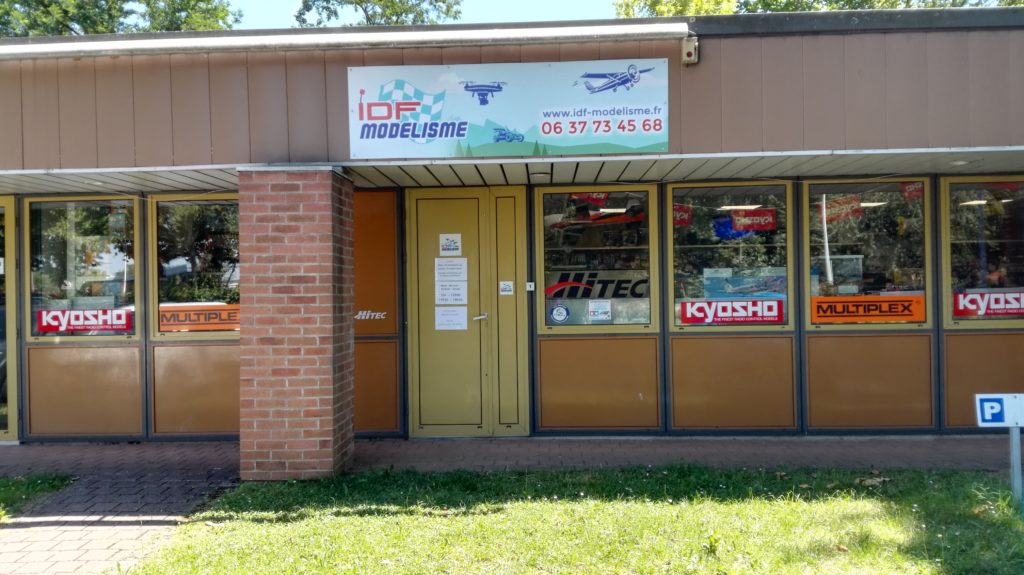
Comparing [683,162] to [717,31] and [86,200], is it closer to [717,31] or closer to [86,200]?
[717,31]

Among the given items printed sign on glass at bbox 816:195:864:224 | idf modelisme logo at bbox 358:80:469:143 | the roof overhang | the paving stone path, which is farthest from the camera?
printed sign on glass at bbox 816:195:864:224

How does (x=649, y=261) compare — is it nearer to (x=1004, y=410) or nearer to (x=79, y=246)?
(x=1004, y=410)

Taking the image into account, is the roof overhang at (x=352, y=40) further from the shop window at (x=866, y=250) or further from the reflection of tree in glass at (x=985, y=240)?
the reflection of tree in glass at (x=985, y=240)

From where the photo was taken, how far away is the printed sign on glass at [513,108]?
5.64m

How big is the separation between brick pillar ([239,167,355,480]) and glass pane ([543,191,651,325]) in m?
2.36

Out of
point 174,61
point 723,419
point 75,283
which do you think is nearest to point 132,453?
point 75,283

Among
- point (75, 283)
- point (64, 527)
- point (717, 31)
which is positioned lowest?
point (64, 527)

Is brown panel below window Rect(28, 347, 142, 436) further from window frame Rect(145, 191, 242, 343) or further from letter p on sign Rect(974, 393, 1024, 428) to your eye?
letter p on sign Rect(974, 393, 1024, 428)

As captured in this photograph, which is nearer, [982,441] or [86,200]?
[982,441]

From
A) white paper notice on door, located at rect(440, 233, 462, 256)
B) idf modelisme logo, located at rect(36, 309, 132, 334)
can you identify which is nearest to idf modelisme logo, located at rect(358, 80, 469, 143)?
white paper notice on door, located at rect(440, 233, 462, 256)

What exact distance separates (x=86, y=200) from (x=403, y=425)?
3861mm

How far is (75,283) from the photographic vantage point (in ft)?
24.2

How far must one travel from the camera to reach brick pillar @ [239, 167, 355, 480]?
224 inches

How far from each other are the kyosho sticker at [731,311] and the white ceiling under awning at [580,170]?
1.20 meters
